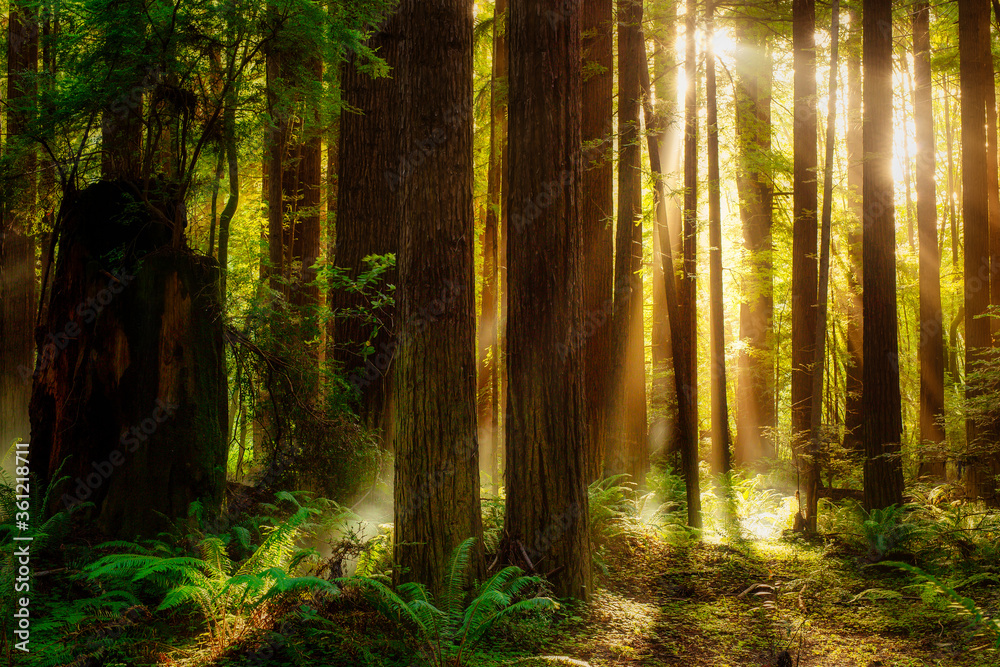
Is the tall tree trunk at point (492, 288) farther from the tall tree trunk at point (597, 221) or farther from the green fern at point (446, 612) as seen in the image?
the green fern at point (446, 612)

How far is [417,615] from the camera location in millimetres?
4410

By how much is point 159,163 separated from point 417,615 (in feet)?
18.6

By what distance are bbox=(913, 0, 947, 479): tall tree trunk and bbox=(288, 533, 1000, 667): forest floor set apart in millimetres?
6366

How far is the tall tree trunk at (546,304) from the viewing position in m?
6.15

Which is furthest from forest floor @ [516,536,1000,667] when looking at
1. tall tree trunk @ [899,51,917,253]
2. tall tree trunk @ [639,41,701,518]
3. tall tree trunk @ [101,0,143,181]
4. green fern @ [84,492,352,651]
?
tall tree trunk @ [899,51,917,253]

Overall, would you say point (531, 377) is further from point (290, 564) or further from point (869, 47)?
point (869, 47)

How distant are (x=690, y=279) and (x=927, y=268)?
23.7 feet

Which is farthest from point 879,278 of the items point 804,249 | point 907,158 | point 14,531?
point 907,158

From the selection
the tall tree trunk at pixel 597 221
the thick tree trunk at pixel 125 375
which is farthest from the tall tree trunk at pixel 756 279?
the thick tree trunk at pixel 125 375

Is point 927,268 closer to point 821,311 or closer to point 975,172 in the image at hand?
point 975,172

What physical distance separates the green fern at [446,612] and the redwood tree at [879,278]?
730 centimetres

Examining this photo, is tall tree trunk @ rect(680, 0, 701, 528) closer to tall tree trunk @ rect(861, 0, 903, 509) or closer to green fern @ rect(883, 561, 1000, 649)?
tall tree trunk @ rect(861, 0, 903, 509)

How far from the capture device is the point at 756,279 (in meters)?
14.2

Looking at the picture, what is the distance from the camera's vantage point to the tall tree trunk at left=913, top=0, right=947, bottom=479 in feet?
43.0
